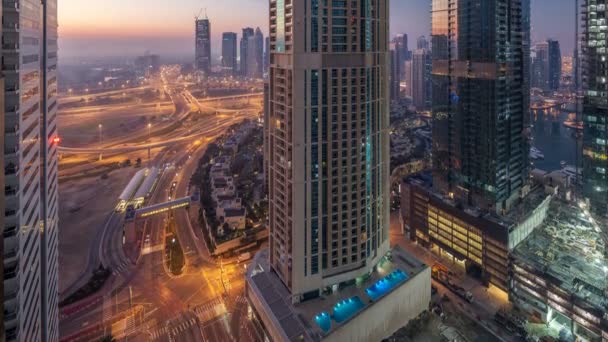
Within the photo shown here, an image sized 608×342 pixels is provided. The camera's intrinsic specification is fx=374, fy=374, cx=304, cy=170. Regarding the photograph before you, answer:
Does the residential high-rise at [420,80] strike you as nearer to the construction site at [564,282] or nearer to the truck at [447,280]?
the construction site at [564,282]

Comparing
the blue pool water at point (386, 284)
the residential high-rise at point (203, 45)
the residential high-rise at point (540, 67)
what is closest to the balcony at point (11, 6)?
the blue pool water at point (386, 284)

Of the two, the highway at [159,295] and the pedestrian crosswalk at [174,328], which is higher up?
the highway at [159,295]

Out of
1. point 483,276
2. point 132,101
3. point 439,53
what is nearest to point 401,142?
point 439,53

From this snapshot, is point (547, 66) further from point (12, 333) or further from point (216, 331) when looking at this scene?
point (12, 333)

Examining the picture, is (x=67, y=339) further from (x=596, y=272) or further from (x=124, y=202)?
(x=596, y=272)

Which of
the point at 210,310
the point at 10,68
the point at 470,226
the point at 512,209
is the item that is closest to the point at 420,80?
the point at 512,209

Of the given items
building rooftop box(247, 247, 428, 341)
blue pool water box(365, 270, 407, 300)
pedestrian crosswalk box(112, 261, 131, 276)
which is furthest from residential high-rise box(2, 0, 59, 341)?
blue pool water box(365, 270, 407, 300)

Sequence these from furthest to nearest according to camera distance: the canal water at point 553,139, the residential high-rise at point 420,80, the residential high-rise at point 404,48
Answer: the residential high-rise at point 404,48
the residential high-rise at point 420,80
the canal water at point 553,139

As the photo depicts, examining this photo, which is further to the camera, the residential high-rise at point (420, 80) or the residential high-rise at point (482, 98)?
the residential high-rise at point (420, 80)
